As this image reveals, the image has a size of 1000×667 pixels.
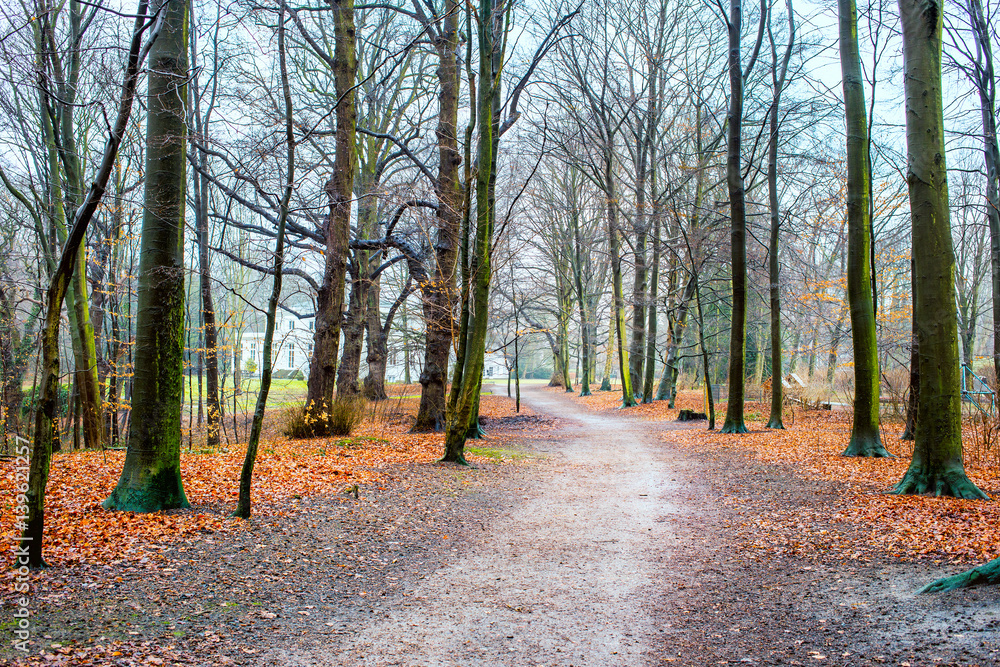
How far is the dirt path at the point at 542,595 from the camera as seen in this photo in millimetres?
3559

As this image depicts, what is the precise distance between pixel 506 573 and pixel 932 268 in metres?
5.67

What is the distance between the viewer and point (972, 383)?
1873cm

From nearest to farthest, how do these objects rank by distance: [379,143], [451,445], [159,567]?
1. [159,567]
2. [451,445]
3. [379,143]

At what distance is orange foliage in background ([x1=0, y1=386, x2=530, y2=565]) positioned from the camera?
4.64 meters

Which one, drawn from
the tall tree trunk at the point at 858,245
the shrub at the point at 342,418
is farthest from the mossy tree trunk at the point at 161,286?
the tall tree trunk at the point at 858,245

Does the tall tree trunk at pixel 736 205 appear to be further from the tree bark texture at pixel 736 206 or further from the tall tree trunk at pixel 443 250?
the tall tree trunk at pixel 443 250

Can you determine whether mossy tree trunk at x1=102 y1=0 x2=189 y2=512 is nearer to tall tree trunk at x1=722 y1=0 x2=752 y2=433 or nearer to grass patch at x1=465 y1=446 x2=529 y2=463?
grass patch at x1=465 y1=446 x2=529 y2=463

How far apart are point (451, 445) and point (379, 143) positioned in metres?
14.7

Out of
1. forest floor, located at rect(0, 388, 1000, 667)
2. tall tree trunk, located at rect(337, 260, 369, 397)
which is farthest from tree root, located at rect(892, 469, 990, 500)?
tall tree trunk, located at rect(337, 260, 369, 397)

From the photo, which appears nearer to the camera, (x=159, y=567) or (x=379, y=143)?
(x=159, y=567)

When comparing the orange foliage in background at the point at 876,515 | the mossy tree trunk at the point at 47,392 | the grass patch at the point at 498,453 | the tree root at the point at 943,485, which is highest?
the mossy tree trunk at the point at 47,392

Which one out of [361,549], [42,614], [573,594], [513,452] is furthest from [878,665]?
[513,452]

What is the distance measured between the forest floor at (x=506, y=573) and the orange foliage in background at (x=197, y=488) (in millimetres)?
36

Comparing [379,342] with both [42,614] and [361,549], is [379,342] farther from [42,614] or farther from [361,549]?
[42,614]
